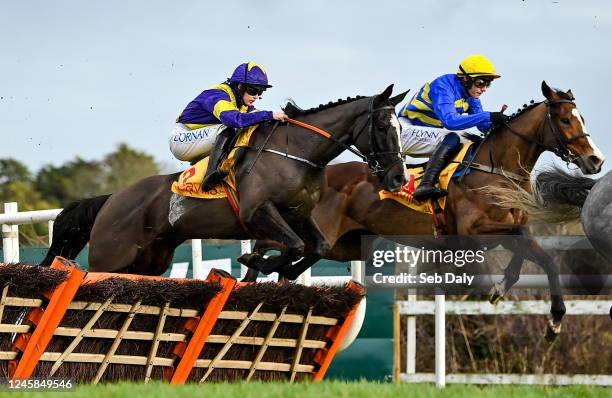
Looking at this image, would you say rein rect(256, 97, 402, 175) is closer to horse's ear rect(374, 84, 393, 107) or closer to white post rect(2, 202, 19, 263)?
horse's ear rect(374, 84, 393, 107)

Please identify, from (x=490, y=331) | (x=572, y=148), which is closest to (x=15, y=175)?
(x=490, y=331)

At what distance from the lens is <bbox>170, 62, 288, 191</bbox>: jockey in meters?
7.64

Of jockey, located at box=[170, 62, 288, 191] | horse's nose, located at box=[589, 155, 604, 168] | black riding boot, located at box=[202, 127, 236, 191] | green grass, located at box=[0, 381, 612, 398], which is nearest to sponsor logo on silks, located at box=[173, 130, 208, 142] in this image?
jockey, located at box=[170, 62, 288, 191]

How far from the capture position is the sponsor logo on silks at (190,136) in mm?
Result: 8141

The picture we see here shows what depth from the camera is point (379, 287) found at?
8.31 m

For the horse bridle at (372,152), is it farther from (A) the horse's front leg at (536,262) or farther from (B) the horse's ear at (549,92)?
(B) the horse's ear at (549,92)

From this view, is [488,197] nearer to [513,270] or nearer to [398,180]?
[513,270]

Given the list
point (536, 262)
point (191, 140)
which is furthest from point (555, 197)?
point (191, 140)

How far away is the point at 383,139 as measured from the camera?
24.3 ft

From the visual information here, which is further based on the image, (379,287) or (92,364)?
(379,287)

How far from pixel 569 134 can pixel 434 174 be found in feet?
3.32

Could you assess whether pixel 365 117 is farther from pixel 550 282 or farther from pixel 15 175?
pixel 15 175

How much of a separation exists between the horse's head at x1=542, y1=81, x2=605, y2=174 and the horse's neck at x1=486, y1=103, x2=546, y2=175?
4.5 inches

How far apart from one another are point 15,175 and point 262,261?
30644mm
